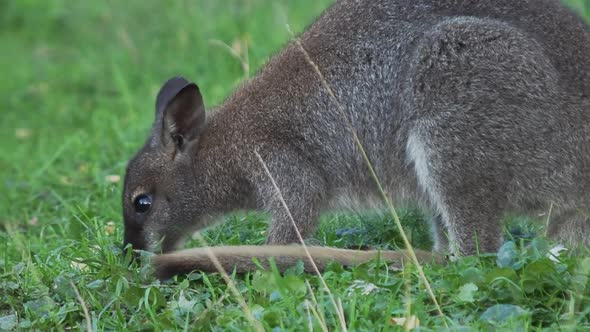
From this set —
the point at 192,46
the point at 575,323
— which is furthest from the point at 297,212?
the point at 192,46

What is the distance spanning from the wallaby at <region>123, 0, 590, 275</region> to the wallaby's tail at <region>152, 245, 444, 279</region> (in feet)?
0.03

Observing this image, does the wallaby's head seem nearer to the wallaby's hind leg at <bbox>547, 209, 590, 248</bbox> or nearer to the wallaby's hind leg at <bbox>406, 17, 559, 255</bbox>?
the wallaby's hind leg at <bbox>406, 17, 559, 255</bbox>

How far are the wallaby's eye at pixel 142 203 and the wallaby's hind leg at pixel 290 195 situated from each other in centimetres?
64

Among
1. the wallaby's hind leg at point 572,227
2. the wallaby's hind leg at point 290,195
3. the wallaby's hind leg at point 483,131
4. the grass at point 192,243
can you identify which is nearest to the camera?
the grass at point 192,243

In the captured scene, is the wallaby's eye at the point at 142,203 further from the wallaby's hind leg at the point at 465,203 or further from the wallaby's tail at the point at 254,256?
the wallaby's hind leg at the point at 465,203

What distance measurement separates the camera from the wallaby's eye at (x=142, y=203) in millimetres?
5906

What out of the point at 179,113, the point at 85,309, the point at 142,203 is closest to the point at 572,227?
the point at 179,113

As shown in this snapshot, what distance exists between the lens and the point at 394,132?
5656 mm

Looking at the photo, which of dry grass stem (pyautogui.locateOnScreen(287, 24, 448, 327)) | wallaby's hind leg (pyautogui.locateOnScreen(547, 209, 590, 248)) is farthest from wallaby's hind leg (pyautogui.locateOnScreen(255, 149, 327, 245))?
wallaby's hind leg (pyautogui.locateOnScreen(547, 209, 590, 248))

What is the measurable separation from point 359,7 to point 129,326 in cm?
238

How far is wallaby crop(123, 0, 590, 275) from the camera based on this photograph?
17.2ft

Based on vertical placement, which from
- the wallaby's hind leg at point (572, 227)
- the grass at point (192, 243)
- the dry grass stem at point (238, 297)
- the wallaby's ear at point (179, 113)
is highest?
the wallaby's ear at point (179, 113)

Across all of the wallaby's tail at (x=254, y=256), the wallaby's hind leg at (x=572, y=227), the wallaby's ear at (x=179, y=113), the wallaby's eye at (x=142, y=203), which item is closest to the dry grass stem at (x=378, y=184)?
the wallaby's tail at (x=254, y=256)

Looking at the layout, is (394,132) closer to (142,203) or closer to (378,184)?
(378,184)
